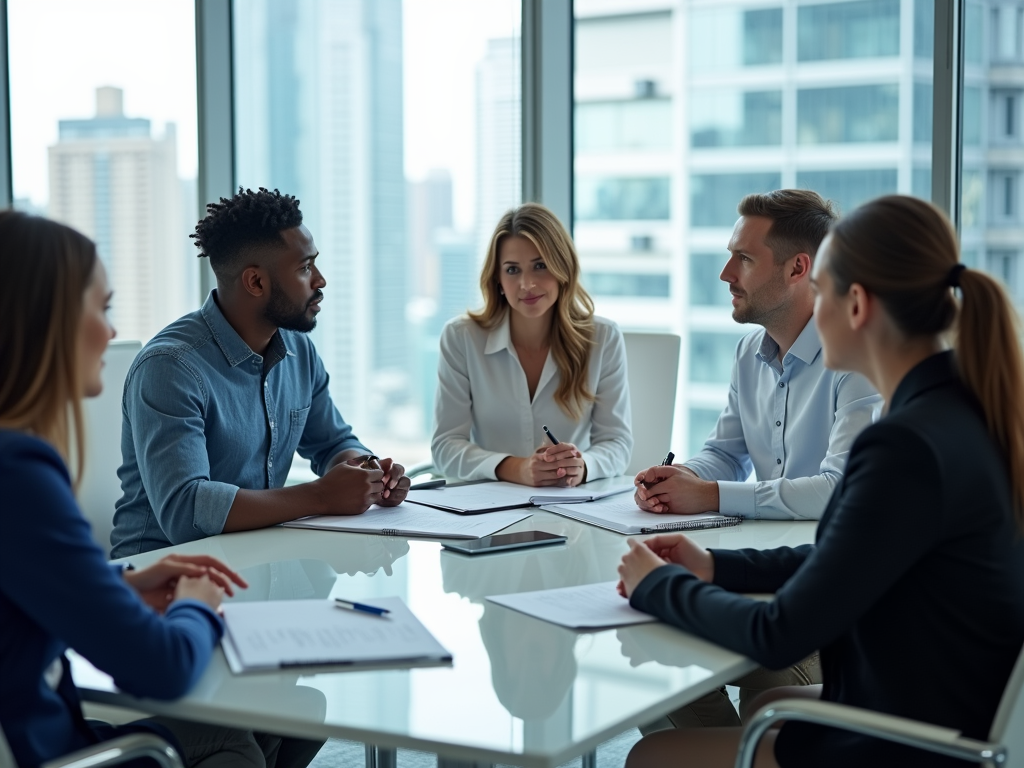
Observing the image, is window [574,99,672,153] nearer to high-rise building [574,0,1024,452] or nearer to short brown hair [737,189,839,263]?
high-rise building [574,0,1024,452]

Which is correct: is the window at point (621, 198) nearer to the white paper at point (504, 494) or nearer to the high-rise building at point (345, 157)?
the high-rise building at point (345, 157)

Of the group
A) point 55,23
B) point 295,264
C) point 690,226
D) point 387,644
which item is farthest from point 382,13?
point 387,644

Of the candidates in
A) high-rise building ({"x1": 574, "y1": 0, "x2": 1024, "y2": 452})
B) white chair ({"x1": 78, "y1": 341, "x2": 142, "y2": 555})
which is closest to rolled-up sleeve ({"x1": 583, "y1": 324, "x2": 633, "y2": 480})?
high-rise building ({"x1": 574, "y1": 0, "x2": 1024, "y2": 452})

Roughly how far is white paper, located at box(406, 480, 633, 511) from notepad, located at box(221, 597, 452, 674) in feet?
2.47

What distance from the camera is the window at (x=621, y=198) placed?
13.0ft

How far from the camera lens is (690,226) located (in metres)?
3.91

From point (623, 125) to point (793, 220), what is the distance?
1613 millimetres

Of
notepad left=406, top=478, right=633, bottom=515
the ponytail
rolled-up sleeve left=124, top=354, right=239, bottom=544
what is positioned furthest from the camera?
notepad left=406, top=478, right=633, bottom=515

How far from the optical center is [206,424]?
2328mm

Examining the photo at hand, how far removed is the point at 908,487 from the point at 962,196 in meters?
2.32

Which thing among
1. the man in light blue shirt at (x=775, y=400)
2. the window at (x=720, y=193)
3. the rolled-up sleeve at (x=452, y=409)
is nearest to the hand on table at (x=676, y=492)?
the man in light blue shirt at (x=775, y=400)

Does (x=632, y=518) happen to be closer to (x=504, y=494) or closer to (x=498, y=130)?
(x=504, y=494)

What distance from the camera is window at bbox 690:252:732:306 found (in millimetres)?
3895

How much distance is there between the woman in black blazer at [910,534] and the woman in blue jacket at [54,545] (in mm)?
722
